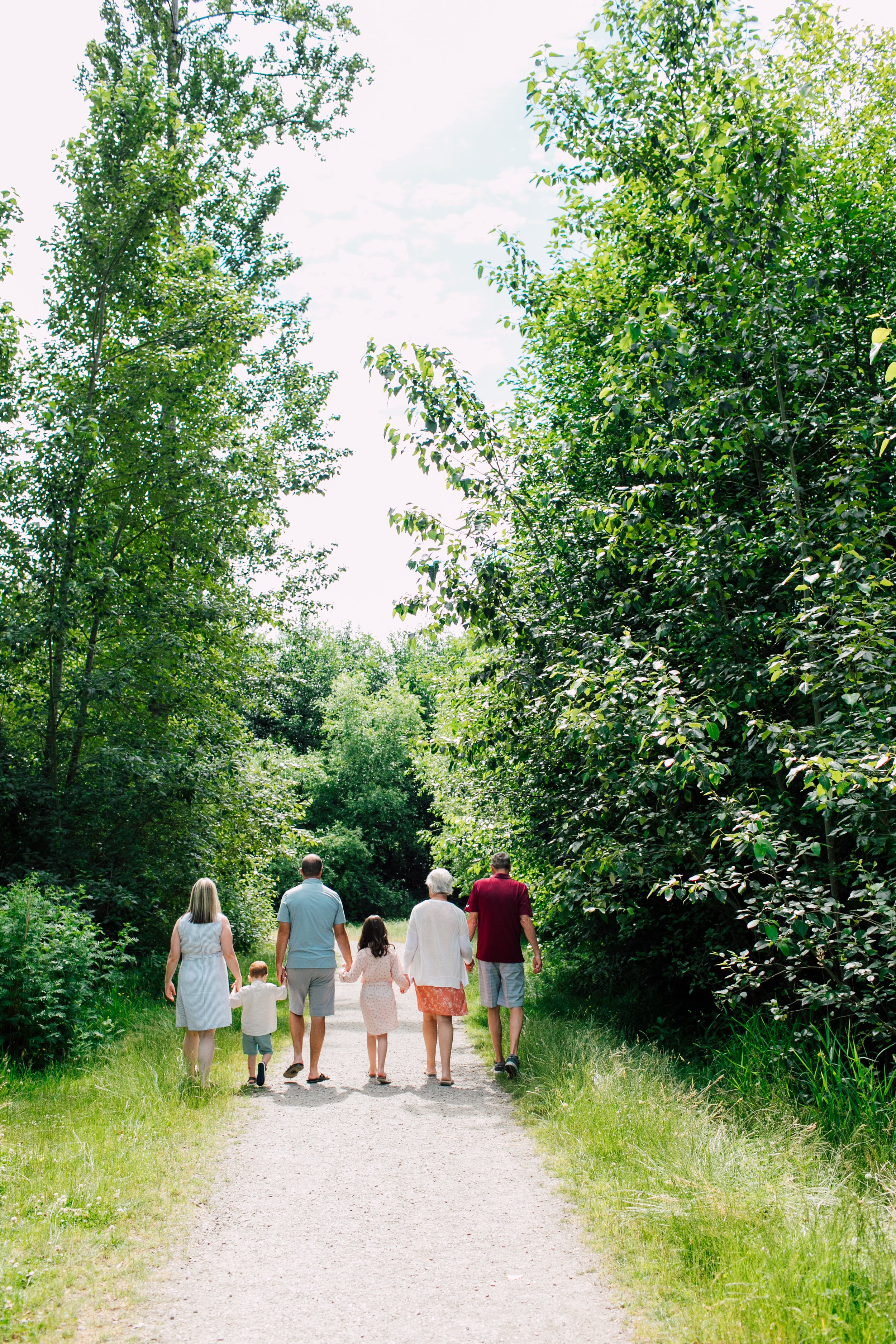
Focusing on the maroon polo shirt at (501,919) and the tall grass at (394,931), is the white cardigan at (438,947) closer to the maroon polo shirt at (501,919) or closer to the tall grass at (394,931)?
the maroon polo shirt at (501,919)

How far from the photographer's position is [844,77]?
15.1m

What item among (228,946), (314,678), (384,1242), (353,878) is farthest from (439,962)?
(314,678)

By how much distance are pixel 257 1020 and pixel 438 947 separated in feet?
5.62

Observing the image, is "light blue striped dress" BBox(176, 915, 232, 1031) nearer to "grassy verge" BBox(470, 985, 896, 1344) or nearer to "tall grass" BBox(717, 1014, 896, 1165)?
"grassy verge" BBox(470, 985, 896, 1344)

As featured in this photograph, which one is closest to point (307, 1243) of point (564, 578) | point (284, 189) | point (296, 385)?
point (564, 578)

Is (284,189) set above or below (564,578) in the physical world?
above

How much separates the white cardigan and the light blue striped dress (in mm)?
1703

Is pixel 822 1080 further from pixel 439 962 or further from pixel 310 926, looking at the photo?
pixel 310 926

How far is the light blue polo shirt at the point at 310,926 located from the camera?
8.52 m

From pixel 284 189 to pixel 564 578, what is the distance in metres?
16.9

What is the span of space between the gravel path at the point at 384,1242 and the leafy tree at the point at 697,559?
83.9 inches

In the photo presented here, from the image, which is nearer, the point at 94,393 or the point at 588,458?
the point at 588,458

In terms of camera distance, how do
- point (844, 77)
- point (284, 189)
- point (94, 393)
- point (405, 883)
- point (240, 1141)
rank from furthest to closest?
point (405, 883), point (284, 189), point (844, 77), point (94, 393), point (240, 1141)

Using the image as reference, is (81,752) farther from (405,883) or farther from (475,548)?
(405,883)
